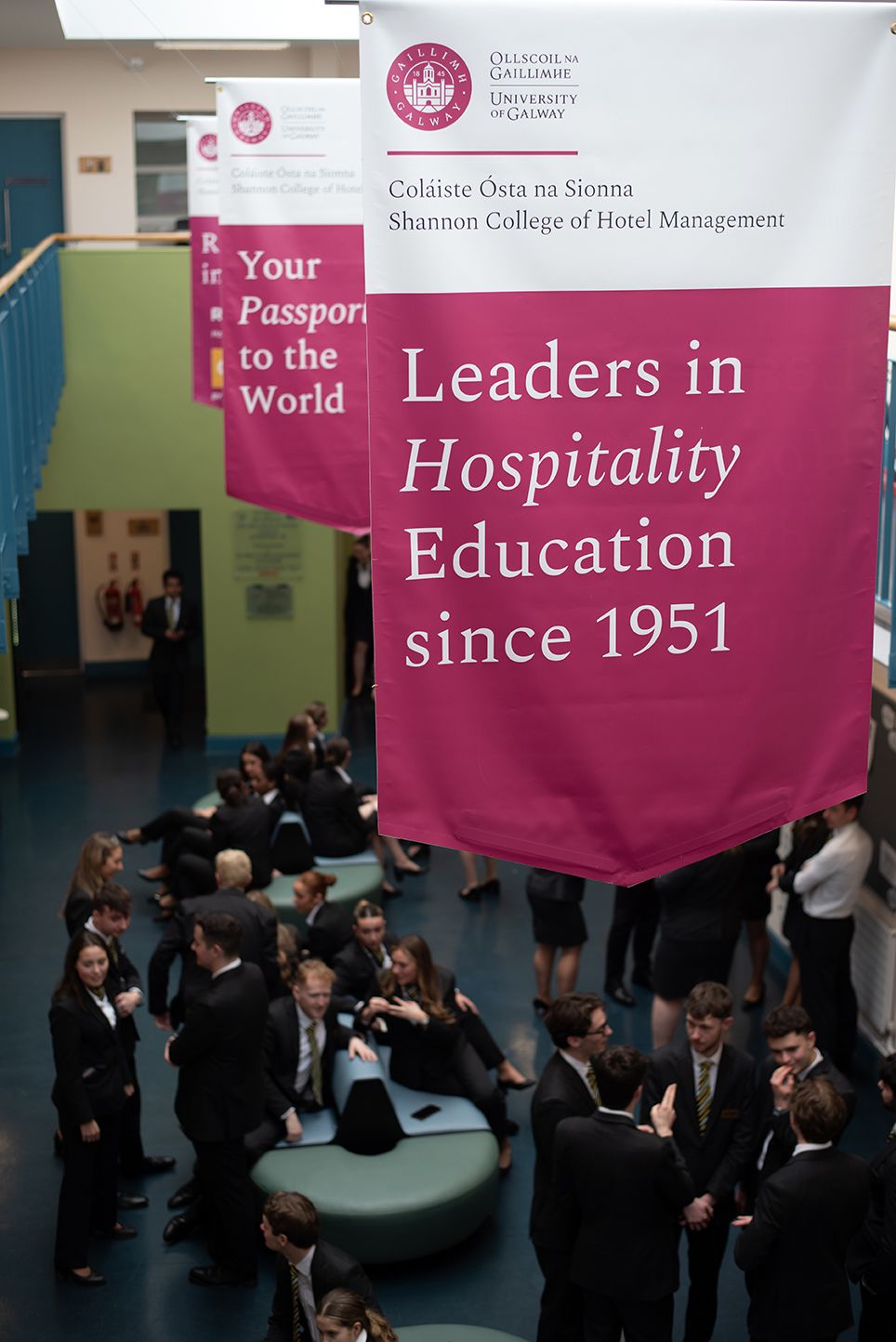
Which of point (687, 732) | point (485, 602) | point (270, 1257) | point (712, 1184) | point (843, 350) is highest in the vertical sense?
point (843, 350)

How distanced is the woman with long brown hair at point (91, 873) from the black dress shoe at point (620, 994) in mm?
3370

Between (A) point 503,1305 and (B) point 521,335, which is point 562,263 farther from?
(A) point 503,1305

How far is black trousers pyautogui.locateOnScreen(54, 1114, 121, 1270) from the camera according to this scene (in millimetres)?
6645

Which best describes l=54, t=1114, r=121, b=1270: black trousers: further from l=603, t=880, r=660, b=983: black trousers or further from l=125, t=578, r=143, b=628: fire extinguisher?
l=125, t=578, r=143, b=628: fire extinguisher

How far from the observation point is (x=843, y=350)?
128 inches

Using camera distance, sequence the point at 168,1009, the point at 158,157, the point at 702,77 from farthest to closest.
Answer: the point at 158,157 → the point at 168,1009 → the point at 702,77

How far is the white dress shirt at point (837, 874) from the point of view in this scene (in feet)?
26.8

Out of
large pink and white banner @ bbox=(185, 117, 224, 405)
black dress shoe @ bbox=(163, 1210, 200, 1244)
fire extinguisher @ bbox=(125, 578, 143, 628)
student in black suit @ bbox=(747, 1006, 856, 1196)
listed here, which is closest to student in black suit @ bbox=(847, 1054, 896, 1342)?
student in black suit @ bbox=(747, 1006, 856, 1196)

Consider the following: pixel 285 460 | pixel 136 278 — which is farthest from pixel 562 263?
pixel 136 278

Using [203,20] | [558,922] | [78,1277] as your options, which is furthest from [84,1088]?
[203,20]

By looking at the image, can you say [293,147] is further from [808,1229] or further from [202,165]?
[808,1229]

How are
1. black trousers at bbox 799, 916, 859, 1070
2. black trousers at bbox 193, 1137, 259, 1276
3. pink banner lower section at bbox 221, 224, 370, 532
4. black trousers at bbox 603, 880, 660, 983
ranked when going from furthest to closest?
black trousers at bbox 603, 880, 660, 983 < black trousers at bbox 799, 916, 859, 1070 < pink banner lower section at bbox 221, 224, 370, 532 < black trousers at bbox 193, 1137, 259, 1276

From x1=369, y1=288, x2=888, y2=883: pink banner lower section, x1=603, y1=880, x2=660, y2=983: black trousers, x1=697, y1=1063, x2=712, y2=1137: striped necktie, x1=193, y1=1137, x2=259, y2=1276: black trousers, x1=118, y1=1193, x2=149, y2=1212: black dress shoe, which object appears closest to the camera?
x1=369, y1=288, x2=888, y2=883: pink banner lower section

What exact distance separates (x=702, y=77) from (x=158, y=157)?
44.7 feet
